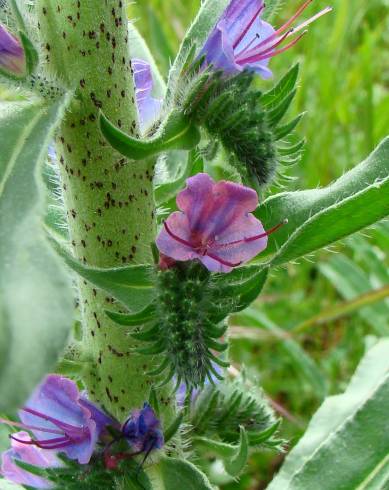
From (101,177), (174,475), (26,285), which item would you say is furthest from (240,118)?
(174,475)

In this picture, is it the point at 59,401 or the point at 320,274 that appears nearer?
the point at 59,401

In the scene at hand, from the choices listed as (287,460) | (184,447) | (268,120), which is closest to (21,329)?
(268,120)

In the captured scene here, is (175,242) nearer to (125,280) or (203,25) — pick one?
(125,280)

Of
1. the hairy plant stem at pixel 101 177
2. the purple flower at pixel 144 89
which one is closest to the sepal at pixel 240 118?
the hairy plant stem at pixel 101 177

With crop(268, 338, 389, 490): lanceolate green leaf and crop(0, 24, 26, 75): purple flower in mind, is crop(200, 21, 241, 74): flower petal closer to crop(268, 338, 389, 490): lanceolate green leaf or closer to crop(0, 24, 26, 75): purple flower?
crop(0, 24, 26, 75): purple flower

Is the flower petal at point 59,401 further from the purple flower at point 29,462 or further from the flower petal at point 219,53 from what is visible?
the flower petal at point 219,53

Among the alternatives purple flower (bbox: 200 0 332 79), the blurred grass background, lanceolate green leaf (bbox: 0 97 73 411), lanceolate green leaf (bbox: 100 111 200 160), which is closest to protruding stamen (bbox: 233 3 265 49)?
purple flower (bbox: 200 0 332 79)
